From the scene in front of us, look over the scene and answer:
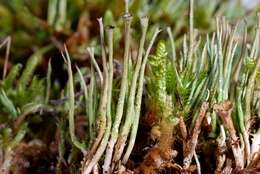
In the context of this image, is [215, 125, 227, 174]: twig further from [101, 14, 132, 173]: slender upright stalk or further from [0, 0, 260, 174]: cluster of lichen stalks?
[101, 14, 132, 173]: slender upright stalk

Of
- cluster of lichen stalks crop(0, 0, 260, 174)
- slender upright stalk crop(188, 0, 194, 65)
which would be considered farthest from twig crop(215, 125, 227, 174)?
slender upright stalk crop(188, 0, 194, 65)

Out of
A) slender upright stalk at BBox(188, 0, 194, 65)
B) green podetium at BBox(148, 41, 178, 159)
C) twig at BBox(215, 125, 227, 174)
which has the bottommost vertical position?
twig at BBox(215, 125, 227, 174)

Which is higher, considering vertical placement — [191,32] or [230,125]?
[191,32]

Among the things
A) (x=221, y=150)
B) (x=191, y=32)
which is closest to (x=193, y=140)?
(x=221, y=150)

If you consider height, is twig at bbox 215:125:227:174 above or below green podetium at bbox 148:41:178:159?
below

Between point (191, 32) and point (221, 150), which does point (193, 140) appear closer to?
point (221, 150)

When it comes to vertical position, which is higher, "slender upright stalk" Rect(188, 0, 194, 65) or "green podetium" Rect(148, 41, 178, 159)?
"slender upright stalk" Rect(188, 0, 194, 65)

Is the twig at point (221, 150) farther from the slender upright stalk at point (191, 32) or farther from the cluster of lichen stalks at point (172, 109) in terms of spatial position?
the slender upright stalk at point (191, 32)

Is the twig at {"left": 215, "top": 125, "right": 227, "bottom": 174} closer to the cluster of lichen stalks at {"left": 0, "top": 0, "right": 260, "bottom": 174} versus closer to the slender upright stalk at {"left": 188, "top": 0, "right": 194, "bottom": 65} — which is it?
the cluster of lichen stalks at {"left": 0, "top": 0, "right": 260, "bottom": 174}
